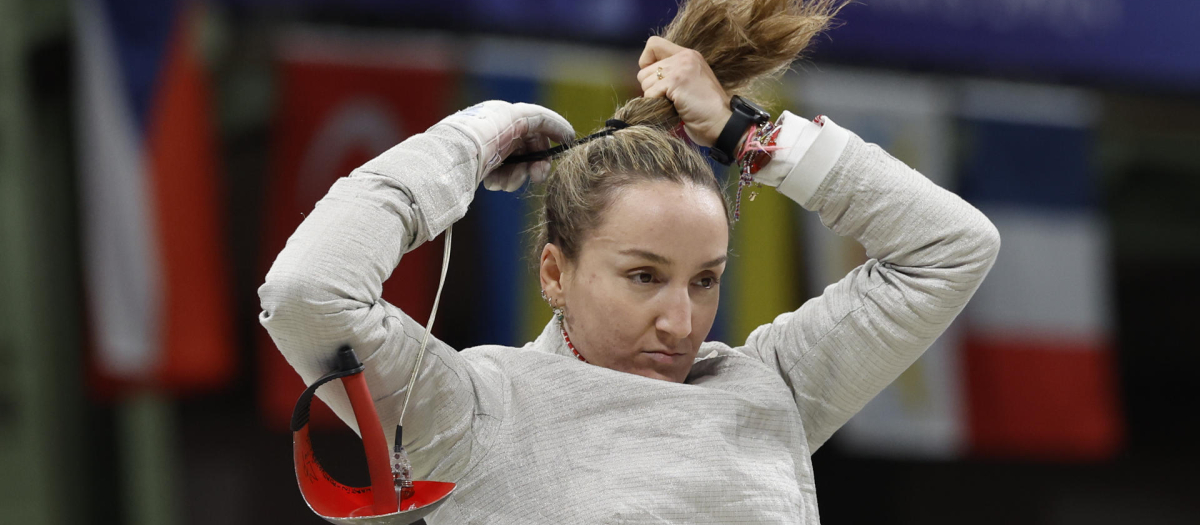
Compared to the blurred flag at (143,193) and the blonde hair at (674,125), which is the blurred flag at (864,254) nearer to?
the blurred flag at (143,193)

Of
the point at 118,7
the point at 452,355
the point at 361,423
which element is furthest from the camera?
the point at 118,7

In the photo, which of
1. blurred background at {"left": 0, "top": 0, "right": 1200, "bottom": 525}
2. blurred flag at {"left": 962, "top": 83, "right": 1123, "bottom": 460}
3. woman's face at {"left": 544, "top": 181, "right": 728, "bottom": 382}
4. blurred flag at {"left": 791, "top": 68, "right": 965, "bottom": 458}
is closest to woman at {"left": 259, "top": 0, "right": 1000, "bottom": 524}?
woman's face at {"left": 544, "top": 181, "right": 728, "bottom": 382}

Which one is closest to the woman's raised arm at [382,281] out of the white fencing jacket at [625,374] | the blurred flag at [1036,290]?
the white fencing jacket at [625,374]

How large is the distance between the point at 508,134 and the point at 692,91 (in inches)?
7.5

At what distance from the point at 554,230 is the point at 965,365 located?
6.81 ft

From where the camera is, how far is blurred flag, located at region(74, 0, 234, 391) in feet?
7.91

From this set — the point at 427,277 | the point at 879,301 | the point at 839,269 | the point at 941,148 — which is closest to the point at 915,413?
the point at 839,269

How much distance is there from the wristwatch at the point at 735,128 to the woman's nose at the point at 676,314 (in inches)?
6.8

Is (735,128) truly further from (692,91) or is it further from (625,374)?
(625,374)

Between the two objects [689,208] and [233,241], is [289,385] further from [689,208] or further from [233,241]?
[689,208]

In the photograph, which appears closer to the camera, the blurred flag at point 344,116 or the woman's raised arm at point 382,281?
the woman's raised arm at point 382,281

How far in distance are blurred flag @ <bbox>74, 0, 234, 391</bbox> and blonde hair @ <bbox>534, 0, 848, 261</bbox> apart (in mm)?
1427

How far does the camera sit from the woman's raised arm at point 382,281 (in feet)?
3.20

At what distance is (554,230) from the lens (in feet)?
3.91
